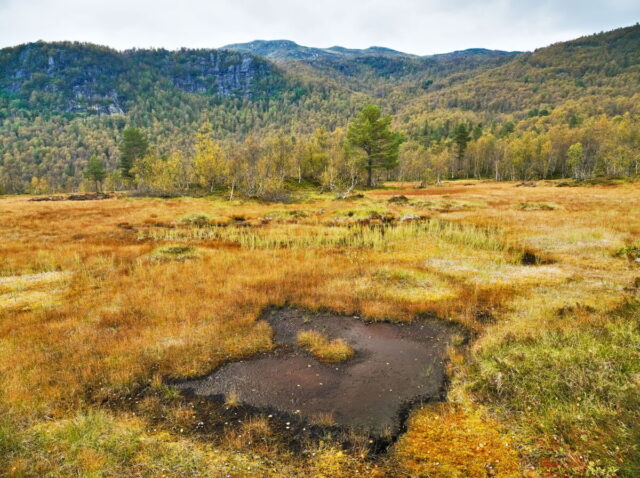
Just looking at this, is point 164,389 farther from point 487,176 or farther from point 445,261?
point 487,176

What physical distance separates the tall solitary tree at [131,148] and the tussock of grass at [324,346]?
106243mm

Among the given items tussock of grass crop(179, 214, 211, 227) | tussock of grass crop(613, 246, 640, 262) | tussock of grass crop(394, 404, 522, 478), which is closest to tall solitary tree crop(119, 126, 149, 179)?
tussock of grass crop(179, 214, 211, 227)

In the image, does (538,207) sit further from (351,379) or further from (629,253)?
(351,379)

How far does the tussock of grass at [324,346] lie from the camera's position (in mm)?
11086

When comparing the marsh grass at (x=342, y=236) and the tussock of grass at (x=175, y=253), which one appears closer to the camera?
the tussock of grass at (x=175, y=253)

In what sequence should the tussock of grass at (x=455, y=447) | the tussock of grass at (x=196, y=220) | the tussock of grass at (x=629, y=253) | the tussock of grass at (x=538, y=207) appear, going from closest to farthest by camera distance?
the tussock of grass at (x=455, y=447)
the tussock of grass at (x=629, y=253)
the tussock of grass at (x=196, y=220)
the tussock of grass at (x=538, y=207)

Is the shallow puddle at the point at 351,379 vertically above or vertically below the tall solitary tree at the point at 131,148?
below

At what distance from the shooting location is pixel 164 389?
30.5 ft

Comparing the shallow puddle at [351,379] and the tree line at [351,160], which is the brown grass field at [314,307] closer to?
the shallow puddle at [351,379]

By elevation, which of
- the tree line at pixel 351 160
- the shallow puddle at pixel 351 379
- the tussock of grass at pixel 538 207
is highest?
the tree line at pixel 351 160

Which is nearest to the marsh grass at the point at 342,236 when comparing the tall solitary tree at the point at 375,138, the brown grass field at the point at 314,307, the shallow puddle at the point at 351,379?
the brown grass field at the point at 314,307

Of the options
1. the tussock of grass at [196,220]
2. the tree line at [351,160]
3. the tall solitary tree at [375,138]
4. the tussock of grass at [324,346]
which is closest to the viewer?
the tussock of grass at [324,346]

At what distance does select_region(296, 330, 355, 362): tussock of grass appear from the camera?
36.4 ft

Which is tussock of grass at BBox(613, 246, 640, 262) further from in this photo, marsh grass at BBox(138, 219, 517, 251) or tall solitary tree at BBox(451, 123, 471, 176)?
tall solitary tree at BBox(451, 123, 471, 176)
